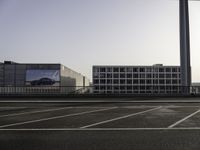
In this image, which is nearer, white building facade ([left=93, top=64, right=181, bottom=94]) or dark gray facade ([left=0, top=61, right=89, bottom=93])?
dark gray facade ([left=0, top=61, right=89, bottom=93])

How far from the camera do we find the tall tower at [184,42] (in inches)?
963

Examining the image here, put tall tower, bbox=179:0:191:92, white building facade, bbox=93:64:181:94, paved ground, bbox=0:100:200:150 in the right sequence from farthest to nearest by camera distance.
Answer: white building facade, bbox=93:64:181:94 → tall tower, bbox=179:0:191:92 → paved ground, bbox=0:100:200:150

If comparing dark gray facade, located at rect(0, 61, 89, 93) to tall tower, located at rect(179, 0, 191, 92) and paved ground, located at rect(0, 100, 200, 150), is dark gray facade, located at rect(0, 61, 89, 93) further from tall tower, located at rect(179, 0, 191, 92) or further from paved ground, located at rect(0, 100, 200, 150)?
paved ground, located at rect(0, 100, 200, 150)

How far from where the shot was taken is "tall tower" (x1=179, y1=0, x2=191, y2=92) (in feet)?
80.3

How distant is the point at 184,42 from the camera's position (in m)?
24.6

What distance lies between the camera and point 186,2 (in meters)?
24.7

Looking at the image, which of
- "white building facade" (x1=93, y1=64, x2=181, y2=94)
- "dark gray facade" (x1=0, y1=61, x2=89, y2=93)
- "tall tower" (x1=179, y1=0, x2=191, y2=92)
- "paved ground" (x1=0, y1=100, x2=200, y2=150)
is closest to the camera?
"paved ground" (x1=0, y1=100, x2=200, y2=150)

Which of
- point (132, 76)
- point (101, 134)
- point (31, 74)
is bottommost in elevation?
point (101, 134)

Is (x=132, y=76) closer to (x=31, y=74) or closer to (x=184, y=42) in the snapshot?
(x=31, y=74)

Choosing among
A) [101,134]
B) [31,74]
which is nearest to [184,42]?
[101,134]

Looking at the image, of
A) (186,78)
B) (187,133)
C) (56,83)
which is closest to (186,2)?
(186,78)

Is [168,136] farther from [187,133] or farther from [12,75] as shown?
[12,75]

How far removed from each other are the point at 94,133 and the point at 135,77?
13661 cm

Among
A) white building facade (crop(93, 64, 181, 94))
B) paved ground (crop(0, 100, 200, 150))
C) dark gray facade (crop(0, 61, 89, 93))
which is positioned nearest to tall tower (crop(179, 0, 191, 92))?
paved ground (crop(0, 100, 200, 150))
